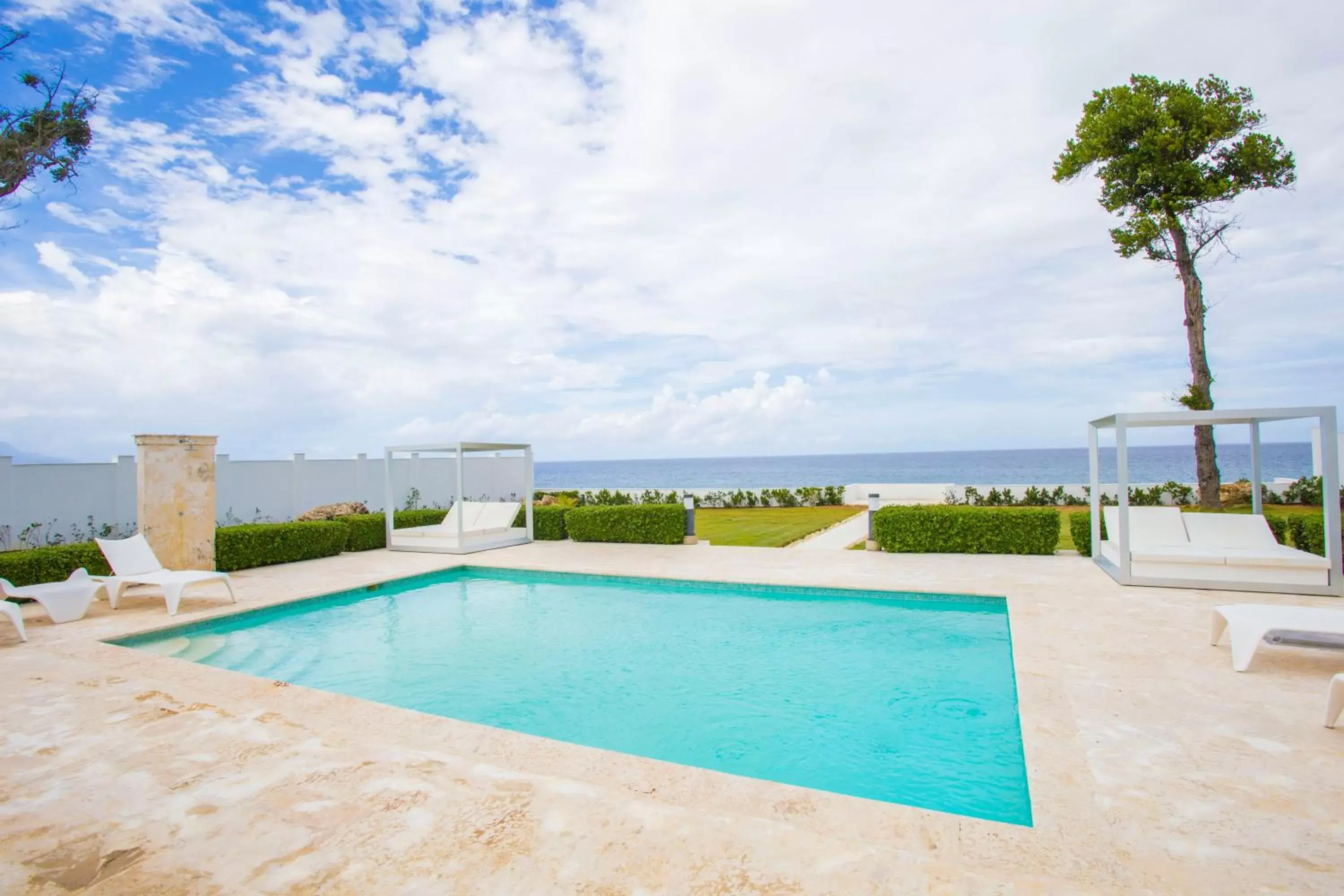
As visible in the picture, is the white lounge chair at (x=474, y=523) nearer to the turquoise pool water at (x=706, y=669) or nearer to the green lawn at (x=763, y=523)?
the turquoise pool water at (x=706, y=669)

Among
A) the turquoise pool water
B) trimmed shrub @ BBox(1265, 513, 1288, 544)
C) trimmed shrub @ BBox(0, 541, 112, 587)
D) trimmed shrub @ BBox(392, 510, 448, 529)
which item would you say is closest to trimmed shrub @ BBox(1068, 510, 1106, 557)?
trimmed shrub @ BBox(1265, 513, 1288, 544)

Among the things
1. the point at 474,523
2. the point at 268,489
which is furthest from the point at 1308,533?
the point at 268,489

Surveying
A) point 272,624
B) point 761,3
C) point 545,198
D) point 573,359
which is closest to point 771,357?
point 573,359

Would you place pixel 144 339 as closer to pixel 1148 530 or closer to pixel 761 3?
pixel 761 3

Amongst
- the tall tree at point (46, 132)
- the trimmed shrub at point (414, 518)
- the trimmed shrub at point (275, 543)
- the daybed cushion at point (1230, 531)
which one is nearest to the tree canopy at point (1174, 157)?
the daybed cushion at point (1230, 531)

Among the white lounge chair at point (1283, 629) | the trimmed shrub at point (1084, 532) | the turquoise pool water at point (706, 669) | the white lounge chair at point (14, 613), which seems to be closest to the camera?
the turquoise pool water at point (706, 669)

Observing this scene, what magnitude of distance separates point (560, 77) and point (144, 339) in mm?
8271

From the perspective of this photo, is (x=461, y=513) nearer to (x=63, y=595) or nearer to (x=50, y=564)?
(x=50, y=564)

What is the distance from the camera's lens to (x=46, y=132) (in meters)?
10.7

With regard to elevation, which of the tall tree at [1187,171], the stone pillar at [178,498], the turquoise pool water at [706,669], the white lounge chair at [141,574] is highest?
the tall tree at [1187,171]

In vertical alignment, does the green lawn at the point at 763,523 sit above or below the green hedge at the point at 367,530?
below

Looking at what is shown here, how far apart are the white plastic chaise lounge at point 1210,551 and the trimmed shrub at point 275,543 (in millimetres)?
11778

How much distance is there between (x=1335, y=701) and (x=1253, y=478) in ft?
22.8

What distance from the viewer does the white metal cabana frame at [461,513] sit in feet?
39.4
